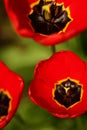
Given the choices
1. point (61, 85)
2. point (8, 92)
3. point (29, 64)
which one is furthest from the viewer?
point (29, 64)

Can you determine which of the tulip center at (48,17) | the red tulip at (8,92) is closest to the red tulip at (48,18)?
the tulip center at (48,17)

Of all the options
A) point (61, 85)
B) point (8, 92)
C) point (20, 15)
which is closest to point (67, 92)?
point (61, 85)

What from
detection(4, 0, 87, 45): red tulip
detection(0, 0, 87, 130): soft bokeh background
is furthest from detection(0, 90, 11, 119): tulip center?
detection(4, 0, 87, 45): red tulip

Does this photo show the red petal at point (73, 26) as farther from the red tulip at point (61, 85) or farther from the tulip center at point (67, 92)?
the tulip center at point (67, 92)

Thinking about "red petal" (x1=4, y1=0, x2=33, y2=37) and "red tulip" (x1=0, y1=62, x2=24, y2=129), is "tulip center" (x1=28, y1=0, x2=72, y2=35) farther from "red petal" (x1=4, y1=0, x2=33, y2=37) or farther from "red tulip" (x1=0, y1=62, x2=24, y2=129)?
"red tulip" (x1=0, y1=62, x2=24, y2=129)

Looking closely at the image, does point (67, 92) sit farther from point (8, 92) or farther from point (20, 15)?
point (20, 15)

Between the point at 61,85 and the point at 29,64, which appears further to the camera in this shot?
the point at 29,64
